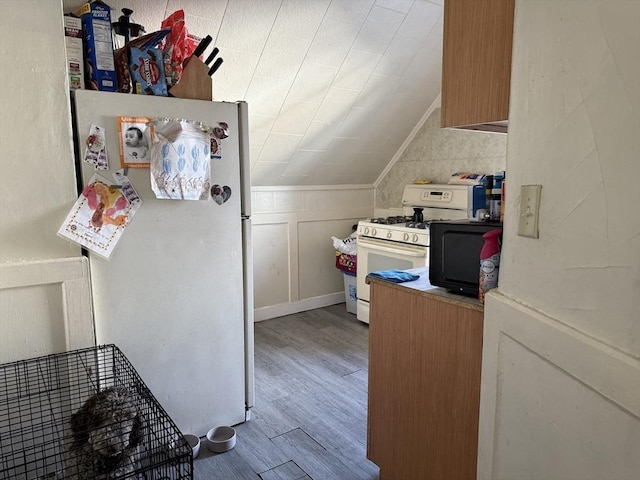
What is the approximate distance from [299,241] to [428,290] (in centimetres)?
258

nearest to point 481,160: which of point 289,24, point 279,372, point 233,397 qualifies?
point 289,24

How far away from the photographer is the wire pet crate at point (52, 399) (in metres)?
1.70

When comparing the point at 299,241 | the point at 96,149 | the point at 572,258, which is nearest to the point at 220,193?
the point at 96,149

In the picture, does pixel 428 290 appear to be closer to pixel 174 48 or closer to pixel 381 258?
pixel 174 48

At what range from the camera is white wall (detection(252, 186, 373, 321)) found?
13.1 feet

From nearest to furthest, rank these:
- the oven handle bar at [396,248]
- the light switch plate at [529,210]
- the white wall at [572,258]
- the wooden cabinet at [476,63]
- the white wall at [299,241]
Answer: the white wall at [572,258] < the light switch plate at [529,210] < the wooden cabinet at [476,63] < the oven handle bar at [396,248] < the white wall at [299,241]

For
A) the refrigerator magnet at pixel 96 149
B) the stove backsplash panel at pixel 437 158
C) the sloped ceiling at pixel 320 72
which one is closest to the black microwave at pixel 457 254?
the refrigerator magnet at pixel 96 149

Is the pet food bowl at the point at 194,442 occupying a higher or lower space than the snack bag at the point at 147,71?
lower

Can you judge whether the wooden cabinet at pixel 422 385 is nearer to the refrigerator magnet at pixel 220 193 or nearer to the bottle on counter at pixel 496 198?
the bottle on counter at pixel 496 198

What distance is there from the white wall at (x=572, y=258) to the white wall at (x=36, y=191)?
1583mm

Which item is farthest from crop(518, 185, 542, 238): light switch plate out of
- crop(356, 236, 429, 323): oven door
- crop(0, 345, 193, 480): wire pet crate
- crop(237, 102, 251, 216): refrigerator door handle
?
crop(356, 236, 429, 323): oven door

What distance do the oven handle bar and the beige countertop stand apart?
4.41 feet

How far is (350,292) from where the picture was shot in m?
4.19

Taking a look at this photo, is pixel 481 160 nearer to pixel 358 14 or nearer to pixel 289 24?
pixel 358 14
